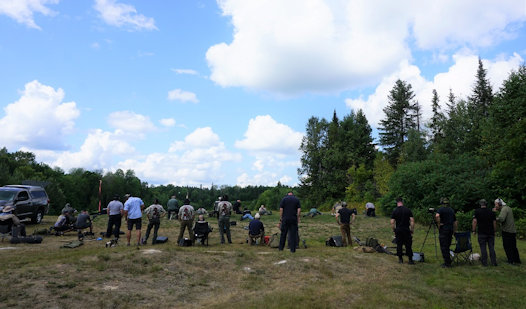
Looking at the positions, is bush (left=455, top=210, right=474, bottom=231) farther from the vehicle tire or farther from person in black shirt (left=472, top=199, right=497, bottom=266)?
the vehicle tire

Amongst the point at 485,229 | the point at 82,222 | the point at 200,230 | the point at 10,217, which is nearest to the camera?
the point at 485,229

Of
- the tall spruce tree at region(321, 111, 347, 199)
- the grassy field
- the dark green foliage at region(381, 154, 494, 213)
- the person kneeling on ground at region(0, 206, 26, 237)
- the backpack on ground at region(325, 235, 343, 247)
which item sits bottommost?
the grassy field

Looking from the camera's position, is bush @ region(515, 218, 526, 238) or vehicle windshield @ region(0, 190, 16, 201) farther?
bush @ region(515, 218, 526, 238)

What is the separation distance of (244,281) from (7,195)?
14127 millimetres

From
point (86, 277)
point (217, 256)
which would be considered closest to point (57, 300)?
point (86, 277)

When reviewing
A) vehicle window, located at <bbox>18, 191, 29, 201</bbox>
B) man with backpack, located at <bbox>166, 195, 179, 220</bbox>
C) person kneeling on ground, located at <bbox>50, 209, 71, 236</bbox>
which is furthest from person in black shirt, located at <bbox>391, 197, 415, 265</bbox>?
vehicle window, located at <bbox>18, 191, 29, 201</bbox>

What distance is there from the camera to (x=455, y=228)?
33.1 feet

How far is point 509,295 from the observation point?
7031mm

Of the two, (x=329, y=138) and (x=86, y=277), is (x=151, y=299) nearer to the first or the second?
(x=86, y=277)

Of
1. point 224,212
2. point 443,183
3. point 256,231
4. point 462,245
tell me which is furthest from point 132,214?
point 443,183

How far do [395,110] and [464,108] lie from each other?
35.5ft

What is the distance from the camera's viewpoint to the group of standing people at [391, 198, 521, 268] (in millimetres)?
9914

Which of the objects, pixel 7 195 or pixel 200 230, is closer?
pixel 200 230

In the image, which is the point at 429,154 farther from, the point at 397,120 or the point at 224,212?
the point at 224,212
